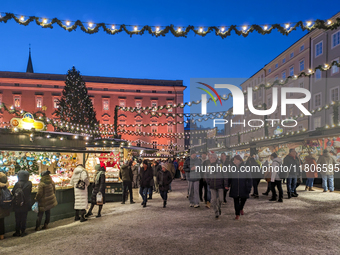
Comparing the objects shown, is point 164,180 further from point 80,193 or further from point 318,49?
point 318,49

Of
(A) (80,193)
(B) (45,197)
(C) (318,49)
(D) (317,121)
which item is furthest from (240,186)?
(C) (318,49)

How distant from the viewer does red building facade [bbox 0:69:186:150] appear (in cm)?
5988

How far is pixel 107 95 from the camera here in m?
63.2

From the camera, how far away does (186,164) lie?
11844 millimetres

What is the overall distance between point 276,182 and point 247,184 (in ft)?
12.7

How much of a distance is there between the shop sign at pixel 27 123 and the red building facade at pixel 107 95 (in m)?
46.3

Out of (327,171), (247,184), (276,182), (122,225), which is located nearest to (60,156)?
(122,225)

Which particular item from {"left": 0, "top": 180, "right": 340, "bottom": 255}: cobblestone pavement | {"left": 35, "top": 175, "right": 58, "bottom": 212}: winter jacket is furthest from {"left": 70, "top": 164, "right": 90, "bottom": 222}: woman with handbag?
{"left": 35, "top": 175, "right": 58, "bottom": 212}: winter jacket

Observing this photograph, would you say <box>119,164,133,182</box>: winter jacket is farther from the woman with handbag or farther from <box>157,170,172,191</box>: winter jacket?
the woman with handbag

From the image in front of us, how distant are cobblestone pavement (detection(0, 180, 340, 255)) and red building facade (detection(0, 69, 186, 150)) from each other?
4958cm

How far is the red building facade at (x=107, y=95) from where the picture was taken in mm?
59875

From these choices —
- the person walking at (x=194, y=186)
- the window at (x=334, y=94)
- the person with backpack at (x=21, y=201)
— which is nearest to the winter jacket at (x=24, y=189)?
the person with backpack at (x=21, y=201)

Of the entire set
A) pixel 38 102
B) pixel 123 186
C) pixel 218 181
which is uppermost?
pixel 38 102

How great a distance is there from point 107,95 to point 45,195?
185 feet
